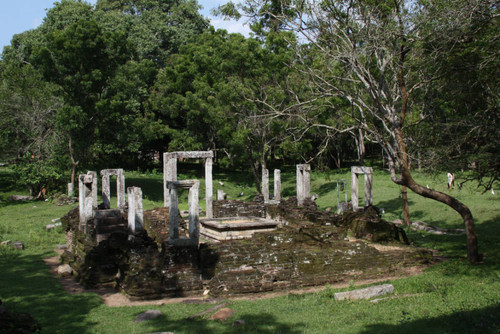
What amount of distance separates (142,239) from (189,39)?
30108mm

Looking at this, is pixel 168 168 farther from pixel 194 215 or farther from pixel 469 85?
pixel 469 85

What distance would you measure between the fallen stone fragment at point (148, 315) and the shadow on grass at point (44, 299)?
795mm

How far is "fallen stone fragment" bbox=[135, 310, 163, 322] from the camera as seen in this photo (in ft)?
27.3

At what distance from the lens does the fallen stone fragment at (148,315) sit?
8.32 m

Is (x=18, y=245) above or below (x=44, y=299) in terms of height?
above

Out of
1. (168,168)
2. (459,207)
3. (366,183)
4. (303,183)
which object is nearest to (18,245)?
(168,168)

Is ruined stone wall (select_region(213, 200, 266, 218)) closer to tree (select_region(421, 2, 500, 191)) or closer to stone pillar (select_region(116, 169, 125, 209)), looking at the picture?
stone pillar (select_region(116, 169, 125, 209))

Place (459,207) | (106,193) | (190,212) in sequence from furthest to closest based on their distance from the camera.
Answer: (106,193) → (190,212) → (459,207)

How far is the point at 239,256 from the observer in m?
→ 10.8

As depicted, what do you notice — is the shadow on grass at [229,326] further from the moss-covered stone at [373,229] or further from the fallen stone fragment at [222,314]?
the moss-covered stone at [373,229]

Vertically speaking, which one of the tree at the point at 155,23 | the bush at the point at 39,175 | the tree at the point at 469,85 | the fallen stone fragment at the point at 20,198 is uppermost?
the tree at the point at 155,23

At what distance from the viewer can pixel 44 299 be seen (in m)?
9.77

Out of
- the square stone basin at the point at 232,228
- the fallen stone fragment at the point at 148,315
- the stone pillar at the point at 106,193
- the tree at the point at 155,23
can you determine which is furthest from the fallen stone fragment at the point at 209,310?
the tree at the point at 155,23

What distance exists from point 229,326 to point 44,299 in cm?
457
